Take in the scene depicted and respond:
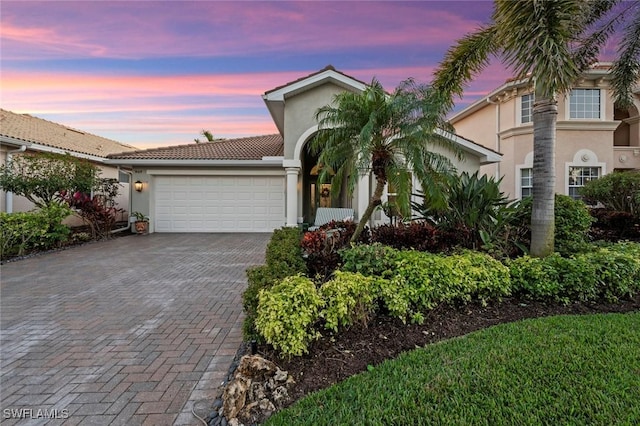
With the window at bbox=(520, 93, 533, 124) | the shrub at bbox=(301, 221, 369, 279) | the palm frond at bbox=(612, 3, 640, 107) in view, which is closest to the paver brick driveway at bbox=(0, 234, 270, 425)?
the shrub at bbox=(301, 221, 369, 279)

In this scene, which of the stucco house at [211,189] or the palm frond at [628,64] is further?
the stucco house at [211,189]

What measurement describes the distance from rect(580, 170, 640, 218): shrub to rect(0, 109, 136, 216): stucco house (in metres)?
21.9

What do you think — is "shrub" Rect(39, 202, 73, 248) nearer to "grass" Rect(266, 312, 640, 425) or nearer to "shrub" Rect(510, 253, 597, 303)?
"grass" Rect(266, 312, 640, 425)

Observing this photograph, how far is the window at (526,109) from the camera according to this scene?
1526 centimetres

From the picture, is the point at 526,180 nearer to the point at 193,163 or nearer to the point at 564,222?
the point at 564,222

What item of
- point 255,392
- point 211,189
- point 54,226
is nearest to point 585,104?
point 211,189

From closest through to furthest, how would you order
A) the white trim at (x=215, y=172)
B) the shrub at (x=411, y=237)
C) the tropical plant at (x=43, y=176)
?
the shrub at (x=411, y=237), the tropical plant at (x=43, y=176), the white trim at (x=215, y=172)

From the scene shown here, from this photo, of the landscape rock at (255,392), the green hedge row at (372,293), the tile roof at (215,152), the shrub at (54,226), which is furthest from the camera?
the tile roof at (215,152)

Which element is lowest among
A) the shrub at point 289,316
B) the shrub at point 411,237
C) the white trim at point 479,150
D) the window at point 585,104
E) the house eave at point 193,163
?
the shrub at point 289,316

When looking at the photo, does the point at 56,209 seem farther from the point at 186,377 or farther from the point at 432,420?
the point at 432,420

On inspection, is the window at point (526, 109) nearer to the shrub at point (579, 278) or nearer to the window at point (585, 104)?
the window at point (585, 104)

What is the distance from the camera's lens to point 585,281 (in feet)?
15.0

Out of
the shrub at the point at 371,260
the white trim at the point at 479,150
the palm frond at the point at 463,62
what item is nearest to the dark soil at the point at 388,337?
the shrub at the point at 371,260

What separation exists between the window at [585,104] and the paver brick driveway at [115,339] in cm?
1749
